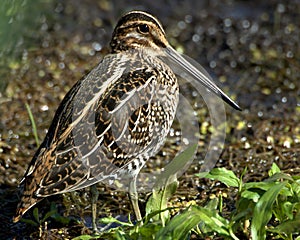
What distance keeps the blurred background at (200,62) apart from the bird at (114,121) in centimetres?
54

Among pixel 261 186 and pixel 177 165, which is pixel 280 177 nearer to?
pixel 261 186

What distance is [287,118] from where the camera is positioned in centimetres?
577

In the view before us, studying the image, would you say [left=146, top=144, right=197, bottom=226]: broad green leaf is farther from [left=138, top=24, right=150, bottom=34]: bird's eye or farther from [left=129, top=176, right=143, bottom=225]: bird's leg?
[left=138, top=24, right=150, bottom=34]: bird's eye

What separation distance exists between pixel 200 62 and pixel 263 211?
2.97 m

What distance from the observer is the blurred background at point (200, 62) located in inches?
207

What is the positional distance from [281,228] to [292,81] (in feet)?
8.76

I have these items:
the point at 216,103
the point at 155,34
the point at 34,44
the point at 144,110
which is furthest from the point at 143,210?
the point at 34,44

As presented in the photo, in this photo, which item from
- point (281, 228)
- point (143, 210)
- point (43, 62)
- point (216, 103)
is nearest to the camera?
point (281, 228)

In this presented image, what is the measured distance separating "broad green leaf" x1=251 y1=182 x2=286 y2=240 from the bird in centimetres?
94

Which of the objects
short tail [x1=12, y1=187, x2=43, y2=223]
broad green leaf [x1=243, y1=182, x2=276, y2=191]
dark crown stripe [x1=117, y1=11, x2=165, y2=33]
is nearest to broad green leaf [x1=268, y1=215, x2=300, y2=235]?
broad green leaf [x1=243, y1=182, x2=276, y2=191]

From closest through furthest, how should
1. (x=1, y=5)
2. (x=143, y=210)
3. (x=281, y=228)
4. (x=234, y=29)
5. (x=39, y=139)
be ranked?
(x=1, y=5), (x=281, y=228), (x=143, y=210), (x=39, y=139), (x=234, y=29)

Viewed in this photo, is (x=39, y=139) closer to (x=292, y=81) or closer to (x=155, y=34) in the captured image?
(x=155, y=34)

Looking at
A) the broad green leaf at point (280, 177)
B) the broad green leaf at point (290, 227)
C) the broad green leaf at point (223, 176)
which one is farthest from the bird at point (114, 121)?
the broad green leaf at point (290, 227)

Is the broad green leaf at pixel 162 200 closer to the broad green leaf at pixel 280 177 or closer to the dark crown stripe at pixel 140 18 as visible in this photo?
the broad green leaf at pixel 280 177
